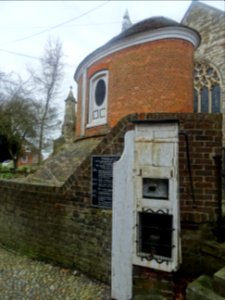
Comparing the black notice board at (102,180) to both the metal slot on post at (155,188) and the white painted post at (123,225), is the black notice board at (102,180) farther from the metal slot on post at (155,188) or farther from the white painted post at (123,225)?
the metal slot on post at (155,188)

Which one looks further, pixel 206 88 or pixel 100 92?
pixel 206 88

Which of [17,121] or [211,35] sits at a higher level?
[211,35]

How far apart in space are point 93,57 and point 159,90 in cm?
378

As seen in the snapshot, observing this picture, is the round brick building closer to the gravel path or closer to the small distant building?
the gravel path

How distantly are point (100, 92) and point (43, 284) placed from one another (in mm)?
8366

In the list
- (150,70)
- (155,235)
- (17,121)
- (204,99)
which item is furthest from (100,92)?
(17,121)

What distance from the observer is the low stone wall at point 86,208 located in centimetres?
331

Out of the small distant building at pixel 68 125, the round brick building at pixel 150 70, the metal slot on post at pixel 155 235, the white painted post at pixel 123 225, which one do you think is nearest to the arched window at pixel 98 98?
the round brick building at pixel 150 70

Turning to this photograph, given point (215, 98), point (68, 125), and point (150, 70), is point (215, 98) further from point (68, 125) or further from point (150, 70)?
point (68, 125)

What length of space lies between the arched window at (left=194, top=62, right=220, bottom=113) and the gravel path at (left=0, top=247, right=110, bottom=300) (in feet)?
40.5

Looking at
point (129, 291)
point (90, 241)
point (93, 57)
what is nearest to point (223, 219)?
point (129, 291)

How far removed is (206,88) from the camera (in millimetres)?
14250

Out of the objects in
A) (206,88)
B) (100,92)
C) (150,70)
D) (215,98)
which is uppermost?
(206,88)

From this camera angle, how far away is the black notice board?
4082 millimetres
